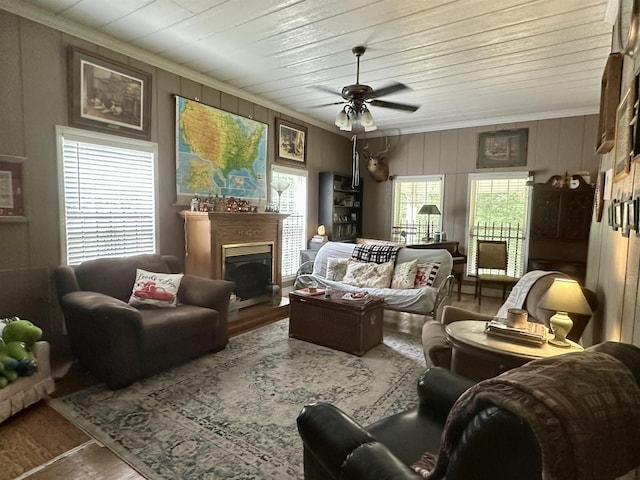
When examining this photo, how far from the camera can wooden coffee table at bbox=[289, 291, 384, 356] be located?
3.30 m

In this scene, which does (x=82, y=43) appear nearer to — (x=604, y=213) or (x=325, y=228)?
(x=325, y=228)

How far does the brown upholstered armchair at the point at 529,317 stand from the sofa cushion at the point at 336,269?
182 centimetres

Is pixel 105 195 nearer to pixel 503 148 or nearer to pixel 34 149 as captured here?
pixel 34 149

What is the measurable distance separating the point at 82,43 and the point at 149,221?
1681 millimetres

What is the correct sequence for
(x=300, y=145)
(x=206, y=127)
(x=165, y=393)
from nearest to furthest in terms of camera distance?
1. (x=165, y=393)
2. (x=206, y=127)
3. (x=300, y=145)

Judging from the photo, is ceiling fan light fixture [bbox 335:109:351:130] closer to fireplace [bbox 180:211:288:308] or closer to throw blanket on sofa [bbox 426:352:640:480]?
fireplace [bbox 180:211:288:308]

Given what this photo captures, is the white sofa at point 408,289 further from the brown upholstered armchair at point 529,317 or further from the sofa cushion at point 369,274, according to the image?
the brown upholstered armchair at point 529,317

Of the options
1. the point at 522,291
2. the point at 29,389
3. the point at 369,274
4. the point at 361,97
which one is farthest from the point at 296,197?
the point at 29,389

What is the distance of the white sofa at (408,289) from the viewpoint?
3811 millimetres

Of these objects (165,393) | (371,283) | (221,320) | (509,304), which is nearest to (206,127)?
(221,320)

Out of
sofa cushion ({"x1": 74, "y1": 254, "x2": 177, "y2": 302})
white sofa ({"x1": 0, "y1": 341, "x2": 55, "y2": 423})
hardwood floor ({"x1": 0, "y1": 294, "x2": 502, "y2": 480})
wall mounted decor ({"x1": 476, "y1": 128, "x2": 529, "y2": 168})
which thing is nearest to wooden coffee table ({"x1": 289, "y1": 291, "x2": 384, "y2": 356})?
sofa cushion ({"x1": 74, "y1": 254, "x2": 177, "y2": 302})

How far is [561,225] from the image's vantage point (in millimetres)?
4848

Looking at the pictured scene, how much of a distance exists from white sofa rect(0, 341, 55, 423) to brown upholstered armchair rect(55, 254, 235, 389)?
0.28 meters

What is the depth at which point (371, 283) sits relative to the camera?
4289 millimetres
